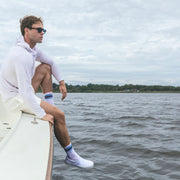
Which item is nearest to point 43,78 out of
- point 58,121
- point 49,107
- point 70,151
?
point 49,107

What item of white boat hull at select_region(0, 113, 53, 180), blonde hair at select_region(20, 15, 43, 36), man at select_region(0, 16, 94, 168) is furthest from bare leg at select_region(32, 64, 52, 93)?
white boat hull at select_region(0, 113, 53, 180)

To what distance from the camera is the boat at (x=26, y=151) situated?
54.7 inches

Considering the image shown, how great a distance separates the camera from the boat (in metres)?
1.39

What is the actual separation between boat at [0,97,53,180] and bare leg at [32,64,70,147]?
0.34 metres

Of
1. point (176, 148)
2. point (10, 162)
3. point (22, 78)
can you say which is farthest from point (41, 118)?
point (176, 148)

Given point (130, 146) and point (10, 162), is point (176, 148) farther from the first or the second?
point (10, 162)

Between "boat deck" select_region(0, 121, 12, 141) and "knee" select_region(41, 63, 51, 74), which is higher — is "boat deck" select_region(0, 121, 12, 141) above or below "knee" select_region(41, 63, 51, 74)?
below

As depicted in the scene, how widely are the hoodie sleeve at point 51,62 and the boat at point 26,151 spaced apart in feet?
3.17

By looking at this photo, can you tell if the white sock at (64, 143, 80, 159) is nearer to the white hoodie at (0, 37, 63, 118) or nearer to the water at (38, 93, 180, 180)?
the water at (38, 93, 180, 180)

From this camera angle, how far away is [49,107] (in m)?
2.83

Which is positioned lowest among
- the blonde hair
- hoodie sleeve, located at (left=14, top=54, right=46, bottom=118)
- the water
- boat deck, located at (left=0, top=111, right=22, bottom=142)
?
the water

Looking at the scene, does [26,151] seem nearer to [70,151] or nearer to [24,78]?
[24,78]

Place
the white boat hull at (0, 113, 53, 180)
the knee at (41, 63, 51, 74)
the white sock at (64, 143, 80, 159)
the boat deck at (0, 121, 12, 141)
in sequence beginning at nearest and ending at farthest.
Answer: the white boat hull at (0, 113, 53, 180) → the boat deck at (0, 121, 12, 141) → the white sock at (64, 143, 80, 159) → the knee at (41, 63, 51, 74)

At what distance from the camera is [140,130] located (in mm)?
6383
